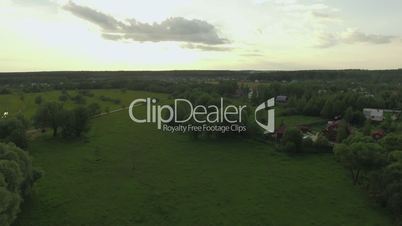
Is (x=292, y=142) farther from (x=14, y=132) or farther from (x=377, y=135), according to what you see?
(x=14, y=132)

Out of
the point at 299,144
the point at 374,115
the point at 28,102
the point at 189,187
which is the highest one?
the point at 28,102

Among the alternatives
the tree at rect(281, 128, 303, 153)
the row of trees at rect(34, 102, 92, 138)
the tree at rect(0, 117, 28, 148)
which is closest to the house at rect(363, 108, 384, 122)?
the tree at rect(281, 128, 303, 153)

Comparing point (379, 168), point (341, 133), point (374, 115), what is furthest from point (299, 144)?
point (374, 115)

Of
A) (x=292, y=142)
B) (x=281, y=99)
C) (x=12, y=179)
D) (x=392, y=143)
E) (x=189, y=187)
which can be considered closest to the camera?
(x=12, y=179)

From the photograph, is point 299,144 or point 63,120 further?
point 63,120

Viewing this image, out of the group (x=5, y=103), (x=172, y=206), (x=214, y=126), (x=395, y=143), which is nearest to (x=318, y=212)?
(x=172, y=206)
